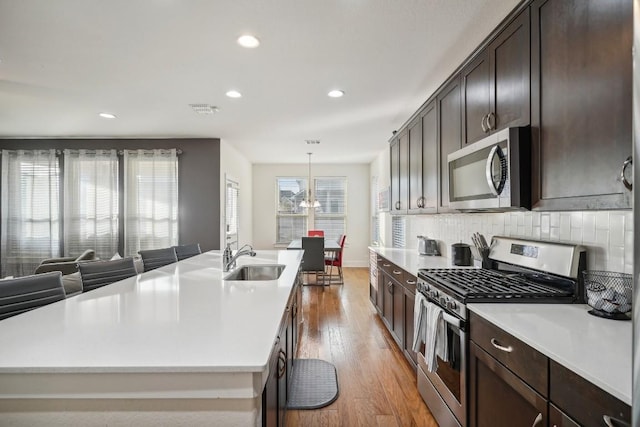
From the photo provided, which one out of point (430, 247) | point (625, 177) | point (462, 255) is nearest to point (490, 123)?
point (625, 177)

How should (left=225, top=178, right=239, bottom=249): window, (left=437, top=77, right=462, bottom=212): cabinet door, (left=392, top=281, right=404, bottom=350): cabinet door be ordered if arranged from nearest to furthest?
(left=437, top=77, right=462, bottom=212): cabinet door
(left=392, top=281, right=404, bottom=350): cabinet door
(left=225, top=178, right=239, bottom=249): window

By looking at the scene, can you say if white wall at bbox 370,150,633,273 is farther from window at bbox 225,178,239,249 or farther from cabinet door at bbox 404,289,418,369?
window at bbox 225,178,239,249

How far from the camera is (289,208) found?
7887mm

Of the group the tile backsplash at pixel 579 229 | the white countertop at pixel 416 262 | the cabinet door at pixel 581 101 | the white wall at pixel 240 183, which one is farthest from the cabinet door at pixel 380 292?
the white wall at pixel 240 183

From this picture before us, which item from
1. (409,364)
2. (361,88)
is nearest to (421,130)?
(361,88)

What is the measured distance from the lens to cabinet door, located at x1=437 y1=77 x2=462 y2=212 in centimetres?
232

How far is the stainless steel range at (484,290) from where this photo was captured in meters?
1.55

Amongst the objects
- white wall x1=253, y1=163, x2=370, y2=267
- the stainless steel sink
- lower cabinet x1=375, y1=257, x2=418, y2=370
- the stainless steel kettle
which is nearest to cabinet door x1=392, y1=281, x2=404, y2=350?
lower cabinet x1=375, y1=257, x2=418, y2=370

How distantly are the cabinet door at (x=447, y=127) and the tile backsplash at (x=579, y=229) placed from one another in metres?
0.41

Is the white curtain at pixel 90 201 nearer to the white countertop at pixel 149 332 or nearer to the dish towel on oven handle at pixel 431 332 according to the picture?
the white countertop at pixel 149 332

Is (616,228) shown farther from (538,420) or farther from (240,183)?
(240,183)

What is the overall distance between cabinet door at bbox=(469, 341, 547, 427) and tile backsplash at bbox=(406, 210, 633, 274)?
708 millimetres

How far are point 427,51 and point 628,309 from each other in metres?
1.99

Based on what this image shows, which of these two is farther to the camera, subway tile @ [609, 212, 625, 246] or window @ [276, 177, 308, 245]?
window @ [276, 177, 308, 245]
